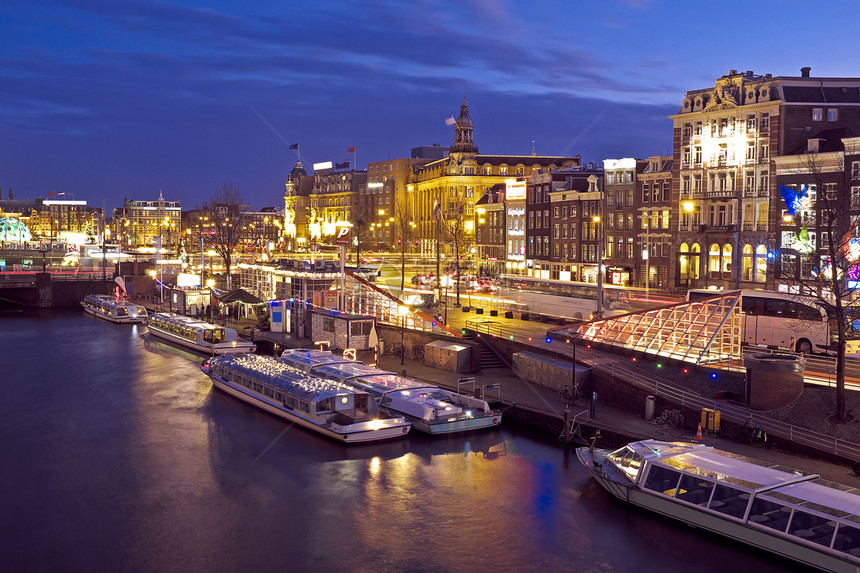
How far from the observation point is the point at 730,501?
25266 millimetres

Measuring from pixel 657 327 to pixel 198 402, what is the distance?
2572 centimetres

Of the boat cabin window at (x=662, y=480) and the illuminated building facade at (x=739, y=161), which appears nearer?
the boat cabin window at (x=662, y=480)

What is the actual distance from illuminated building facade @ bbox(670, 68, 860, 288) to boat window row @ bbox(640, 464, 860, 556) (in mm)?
46309

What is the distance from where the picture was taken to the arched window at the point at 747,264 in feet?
255

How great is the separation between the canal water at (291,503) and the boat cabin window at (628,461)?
1.33 meters

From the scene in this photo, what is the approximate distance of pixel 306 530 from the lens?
1059 inches

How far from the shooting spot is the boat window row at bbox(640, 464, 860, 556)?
2255 cm

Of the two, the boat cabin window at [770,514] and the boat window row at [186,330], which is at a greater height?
the boat window row at [186,330]

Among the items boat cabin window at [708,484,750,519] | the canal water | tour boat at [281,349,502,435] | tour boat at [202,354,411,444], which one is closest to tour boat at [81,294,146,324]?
the canal water

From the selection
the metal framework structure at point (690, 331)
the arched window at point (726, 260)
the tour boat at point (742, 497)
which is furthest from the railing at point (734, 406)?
the arched window at point (726, 260)

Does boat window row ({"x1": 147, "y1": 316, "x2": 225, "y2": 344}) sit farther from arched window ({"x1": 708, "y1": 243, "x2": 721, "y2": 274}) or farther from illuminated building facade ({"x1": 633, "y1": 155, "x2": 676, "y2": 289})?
arched window ({"x1": 708, "y1": 243, "x2": 721, "y2": 274})

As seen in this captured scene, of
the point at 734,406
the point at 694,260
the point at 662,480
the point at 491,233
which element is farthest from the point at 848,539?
the point at 491,233

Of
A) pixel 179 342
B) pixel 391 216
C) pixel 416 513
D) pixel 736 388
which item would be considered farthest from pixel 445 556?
pixel 391 216

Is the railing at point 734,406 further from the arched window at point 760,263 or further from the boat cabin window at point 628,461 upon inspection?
the arched window at point 760,263
